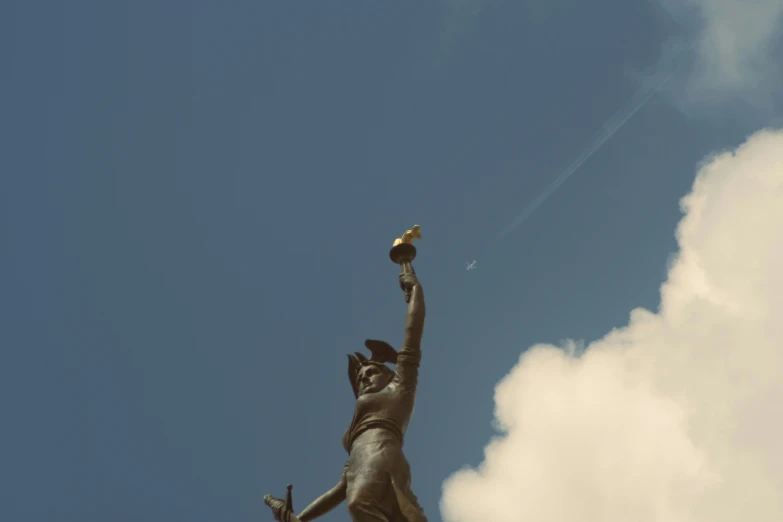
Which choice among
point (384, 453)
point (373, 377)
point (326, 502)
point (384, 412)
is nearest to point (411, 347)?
point (373, 377)

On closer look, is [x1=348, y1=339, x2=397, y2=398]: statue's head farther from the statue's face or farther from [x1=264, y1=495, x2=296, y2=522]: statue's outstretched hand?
[x1=264, y1=495, x2=296, y2=522]: statue's outstretched hand

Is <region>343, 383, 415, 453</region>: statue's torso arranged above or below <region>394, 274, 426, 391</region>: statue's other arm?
below

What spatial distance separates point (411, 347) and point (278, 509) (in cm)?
314

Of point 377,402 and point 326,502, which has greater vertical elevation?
point 377,402

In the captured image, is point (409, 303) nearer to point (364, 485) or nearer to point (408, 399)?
point (408, 399)

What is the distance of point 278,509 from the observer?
12.6 metres

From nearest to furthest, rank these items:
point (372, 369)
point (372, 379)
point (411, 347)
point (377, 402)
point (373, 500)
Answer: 1. point (373, 500)
2. point (377, 402)
3. point (411, 347)
4. point (372, 379)
5. point (372, 369)

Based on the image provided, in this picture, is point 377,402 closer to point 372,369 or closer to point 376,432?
point 376,432

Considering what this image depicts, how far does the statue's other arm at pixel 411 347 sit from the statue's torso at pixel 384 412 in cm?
17

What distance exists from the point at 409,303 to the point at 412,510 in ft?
11.9

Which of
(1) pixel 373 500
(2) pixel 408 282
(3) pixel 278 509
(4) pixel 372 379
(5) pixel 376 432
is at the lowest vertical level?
(1) pixel 373 500

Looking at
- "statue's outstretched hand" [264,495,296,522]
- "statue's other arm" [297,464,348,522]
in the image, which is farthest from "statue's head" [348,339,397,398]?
"statue's outstretched hand" [264,495,296,522]

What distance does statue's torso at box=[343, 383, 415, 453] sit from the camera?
12109 millimetres

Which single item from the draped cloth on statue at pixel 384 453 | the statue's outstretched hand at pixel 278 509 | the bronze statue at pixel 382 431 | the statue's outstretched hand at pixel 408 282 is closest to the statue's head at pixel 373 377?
the bronze statue at pixel 382 431
